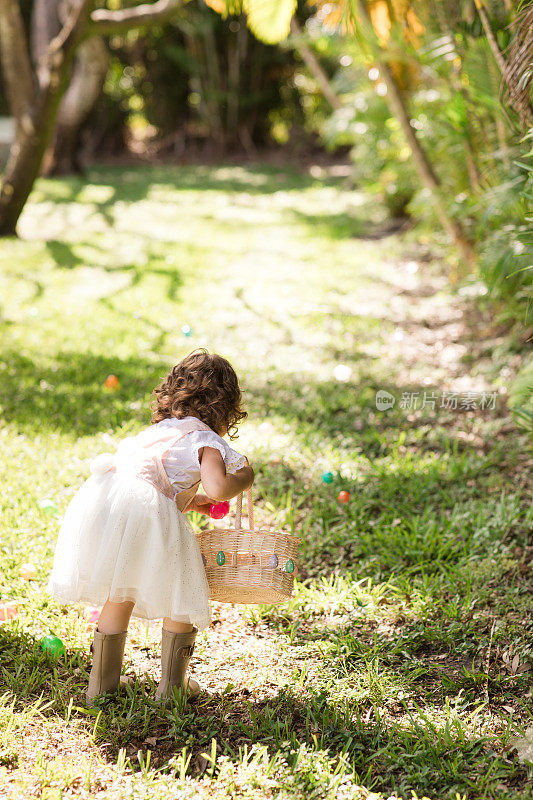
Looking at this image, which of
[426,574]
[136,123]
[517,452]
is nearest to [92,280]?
[517,452]

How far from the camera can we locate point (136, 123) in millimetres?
23625

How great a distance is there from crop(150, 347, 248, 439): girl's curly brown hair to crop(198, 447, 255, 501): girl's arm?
0.56 ft

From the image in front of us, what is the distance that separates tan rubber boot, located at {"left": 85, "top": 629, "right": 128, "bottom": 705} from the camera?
2455mm

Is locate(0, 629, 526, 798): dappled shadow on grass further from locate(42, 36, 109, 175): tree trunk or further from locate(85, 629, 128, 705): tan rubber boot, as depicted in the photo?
locate(42, 36, 109, 175): tree trunk

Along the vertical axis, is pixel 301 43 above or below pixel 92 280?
above

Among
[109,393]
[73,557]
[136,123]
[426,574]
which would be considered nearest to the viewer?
[73,557]

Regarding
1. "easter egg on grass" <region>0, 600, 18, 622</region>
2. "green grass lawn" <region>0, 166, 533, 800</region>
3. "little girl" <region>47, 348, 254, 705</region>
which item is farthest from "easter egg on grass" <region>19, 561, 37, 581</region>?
"little girl" <region>47, 348, 254, 705</region>

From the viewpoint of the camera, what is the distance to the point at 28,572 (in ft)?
10.0

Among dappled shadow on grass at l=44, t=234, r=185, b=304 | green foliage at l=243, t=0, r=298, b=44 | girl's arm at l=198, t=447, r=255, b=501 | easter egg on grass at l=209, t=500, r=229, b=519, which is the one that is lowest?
dappled shadow on grass at l=44, t=234, r=185, b=304

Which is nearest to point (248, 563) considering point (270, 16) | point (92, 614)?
point (92, 614)

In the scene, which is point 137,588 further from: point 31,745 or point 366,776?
point 366,776

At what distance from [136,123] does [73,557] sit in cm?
2319

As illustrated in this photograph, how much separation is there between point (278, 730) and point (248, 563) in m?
0.51

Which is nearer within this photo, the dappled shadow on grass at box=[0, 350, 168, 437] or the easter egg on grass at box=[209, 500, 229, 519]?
the easter egg on grass at box=[209, 500, 229, 519]
